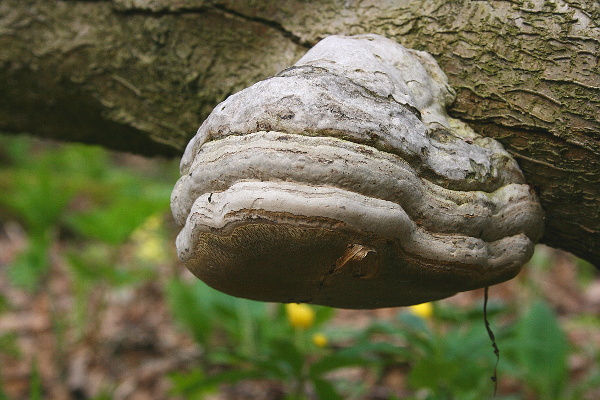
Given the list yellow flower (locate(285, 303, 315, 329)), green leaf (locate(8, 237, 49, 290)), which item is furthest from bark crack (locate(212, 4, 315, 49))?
green leaf (locate(8, 237, 49, 290))

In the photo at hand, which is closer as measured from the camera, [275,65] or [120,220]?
[275,65]

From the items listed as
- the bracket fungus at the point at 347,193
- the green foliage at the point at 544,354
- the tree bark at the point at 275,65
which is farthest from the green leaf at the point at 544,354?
the bracket fungus at the point at 347,193

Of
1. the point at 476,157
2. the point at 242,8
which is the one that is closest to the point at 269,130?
the point at 476,157

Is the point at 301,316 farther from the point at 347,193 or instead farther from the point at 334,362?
the point at 347,193

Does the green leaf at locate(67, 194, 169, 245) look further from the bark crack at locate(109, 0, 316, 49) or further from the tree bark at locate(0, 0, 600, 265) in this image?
the bark crack at locate(109, 0, 316, 49)

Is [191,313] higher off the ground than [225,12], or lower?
lower

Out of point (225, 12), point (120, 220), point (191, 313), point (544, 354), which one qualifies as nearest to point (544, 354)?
point (544, 354)

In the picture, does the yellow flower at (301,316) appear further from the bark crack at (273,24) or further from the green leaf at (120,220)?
the bark crack at (273,24)
